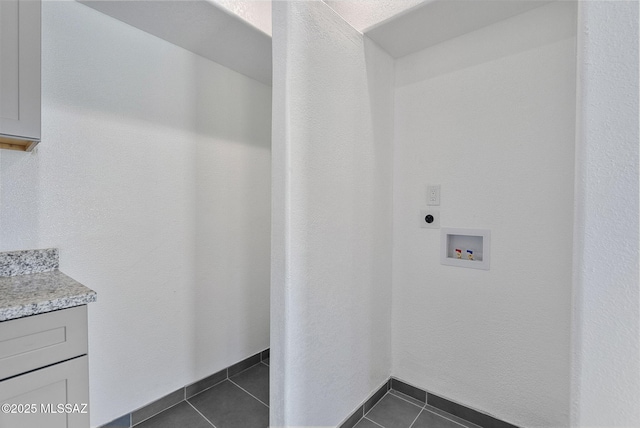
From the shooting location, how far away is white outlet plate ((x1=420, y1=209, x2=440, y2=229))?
1.88 m

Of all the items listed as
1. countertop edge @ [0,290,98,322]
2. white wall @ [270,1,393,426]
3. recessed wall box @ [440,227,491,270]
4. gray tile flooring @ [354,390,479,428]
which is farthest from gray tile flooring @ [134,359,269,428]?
recessed wall box @ [440,227,491,270]

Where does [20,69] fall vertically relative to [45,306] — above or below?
above

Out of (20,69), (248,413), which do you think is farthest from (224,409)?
(20,69)

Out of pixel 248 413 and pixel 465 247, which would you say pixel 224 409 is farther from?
pixel 465 247

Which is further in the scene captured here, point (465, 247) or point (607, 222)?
point (465, 247)

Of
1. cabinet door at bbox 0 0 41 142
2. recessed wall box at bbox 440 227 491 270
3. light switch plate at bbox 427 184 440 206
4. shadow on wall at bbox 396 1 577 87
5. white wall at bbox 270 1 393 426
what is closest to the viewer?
cabinet door at bbox 0 0 41 142

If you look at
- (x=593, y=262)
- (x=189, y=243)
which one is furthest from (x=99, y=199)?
(x=593, y=262)

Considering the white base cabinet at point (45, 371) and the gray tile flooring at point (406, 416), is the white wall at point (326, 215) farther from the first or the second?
the white base cabinet at point (45, 371)

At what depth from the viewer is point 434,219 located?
1.89 m

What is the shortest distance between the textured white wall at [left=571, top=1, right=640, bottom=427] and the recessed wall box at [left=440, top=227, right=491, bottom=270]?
690 mm

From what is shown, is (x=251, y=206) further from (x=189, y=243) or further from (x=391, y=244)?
(x=391, y=244)

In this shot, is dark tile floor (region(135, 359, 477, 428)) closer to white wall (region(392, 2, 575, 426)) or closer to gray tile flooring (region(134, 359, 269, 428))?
gray tile flooring (region(134, 359, 269, 428))

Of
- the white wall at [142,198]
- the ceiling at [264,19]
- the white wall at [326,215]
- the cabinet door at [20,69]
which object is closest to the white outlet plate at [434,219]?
the white wall at [326,215]

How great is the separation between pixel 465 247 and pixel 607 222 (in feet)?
2.86
